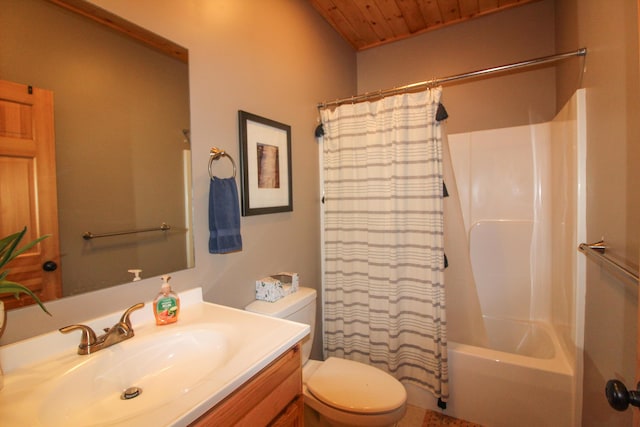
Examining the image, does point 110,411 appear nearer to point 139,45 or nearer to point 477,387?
point 139,45

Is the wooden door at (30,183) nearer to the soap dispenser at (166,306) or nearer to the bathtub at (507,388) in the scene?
the soap dispenser at (166,306)

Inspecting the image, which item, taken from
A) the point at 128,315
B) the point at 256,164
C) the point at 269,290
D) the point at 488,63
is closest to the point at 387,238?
the point at 269,290

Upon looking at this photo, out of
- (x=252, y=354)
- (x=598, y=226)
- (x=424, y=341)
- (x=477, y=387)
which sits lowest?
(x=477, y=387)

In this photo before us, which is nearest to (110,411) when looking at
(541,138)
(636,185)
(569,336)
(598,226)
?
(636,185)

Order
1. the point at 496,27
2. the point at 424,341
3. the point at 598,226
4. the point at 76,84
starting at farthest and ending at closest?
the point at 496,27
the point at 424,341
the point at 598,226
the point at 76,84

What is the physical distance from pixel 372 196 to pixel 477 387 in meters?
1.27

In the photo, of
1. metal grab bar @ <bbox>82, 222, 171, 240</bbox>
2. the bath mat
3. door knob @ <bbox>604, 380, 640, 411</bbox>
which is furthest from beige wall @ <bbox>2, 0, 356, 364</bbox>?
door knob @ <bbox>604, 380, 640, 411</bbox>

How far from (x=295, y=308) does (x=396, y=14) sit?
225cm

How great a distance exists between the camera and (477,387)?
5.63 feet

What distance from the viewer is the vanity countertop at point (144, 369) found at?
25.9 inches

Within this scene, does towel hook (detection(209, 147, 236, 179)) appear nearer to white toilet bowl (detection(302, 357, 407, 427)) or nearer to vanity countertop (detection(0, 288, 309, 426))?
vanity countertop (detection(0, 288, 309, 426))

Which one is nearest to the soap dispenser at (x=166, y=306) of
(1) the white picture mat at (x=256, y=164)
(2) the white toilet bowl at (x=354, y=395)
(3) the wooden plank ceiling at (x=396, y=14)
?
(1) the white picture mat at (x=256, y=164)

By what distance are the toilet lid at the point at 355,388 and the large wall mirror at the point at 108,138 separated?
2.80 ft

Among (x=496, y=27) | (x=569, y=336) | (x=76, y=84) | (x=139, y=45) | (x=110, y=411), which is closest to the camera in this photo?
(x=110, y=411)
